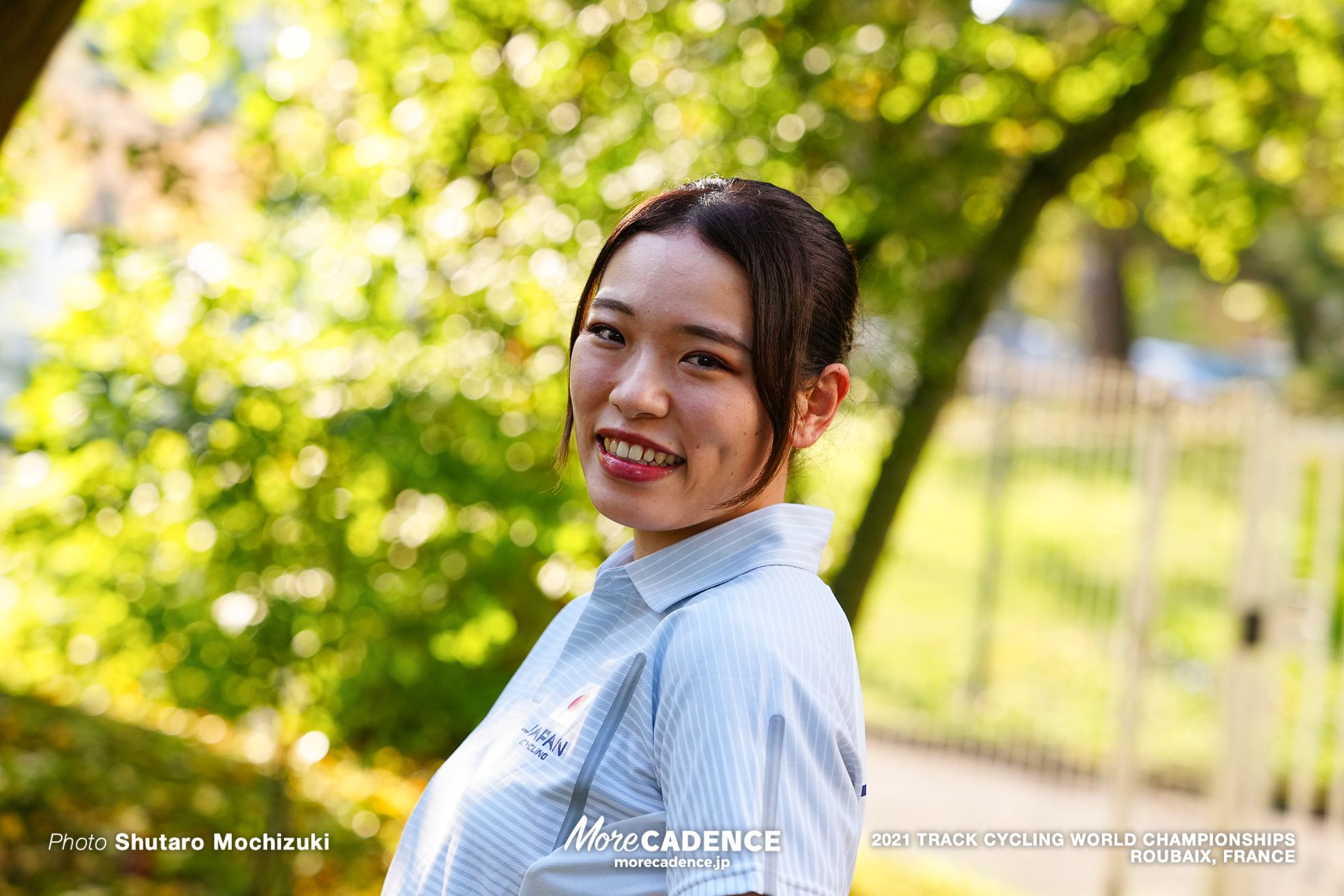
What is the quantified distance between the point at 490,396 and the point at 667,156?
993 mm

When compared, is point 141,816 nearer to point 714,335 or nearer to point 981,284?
point 981,284

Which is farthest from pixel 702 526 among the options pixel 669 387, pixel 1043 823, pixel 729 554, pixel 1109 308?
pixel 1109 308

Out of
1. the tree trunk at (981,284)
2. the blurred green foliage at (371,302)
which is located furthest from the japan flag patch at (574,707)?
the tree trunk at (981,284)

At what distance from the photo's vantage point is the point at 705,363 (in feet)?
4.25

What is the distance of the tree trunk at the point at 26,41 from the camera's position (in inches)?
105

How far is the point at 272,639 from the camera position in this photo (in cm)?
348

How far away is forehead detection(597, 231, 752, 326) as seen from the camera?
1276 millimetres

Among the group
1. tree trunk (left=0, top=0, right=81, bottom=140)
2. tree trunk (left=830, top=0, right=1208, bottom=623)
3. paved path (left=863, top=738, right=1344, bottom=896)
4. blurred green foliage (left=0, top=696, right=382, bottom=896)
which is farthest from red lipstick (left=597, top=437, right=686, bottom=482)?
paved path (left=863, top=738, right=1344, bottom=896)

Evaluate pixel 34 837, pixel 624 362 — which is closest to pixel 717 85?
pixel 624 362

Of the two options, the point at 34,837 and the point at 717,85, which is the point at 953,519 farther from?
the point at 34,837

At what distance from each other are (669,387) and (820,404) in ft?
0.80

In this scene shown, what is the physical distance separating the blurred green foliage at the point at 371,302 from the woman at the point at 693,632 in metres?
2.07

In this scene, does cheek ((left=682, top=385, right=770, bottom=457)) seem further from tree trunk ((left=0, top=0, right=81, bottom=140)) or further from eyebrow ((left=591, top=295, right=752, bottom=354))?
tree trunk ((left=0, top=0, right=81, bottom=140))

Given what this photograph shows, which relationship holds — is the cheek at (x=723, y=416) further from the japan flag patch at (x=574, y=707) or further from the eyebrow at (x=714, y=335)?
the japan flag patch at (x=574, y=707)
